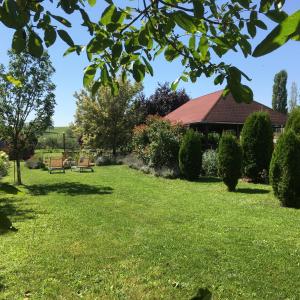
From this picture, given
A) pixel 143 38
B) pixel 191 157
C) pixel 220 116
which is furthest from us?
pixel 220 116

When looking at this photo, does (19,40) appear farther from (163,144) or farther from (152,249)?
(163,144)

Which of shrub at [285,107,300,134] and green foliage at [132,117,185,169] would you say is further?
green foliage at [132,117,185,169]

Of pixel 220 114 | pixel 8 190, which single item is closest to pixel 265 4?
pixel 8 190

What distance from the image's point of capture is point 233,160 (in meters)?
13.8

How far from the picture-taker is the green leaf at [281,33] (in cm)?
83

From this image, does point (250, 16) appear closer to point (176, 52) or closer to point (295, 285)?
point (176, 52)

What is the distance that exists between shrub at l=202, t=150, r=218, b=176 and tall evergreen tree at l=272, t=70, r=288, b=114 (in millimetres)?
47313

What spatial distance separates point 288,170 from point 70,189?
8106mm

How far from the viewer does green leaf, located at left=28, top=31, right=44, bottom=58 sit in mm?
1757

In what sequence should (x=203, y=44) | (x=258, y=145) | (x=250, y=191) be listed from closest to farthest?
(x=203, y=44)
(x=250, y=191)
(x=258, y=145)

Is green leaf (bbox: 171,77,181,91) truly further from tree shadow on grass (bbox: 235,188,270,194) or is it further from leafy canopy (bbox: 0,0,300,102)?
tree shadow on grass (bbox: 235,188,270,194)

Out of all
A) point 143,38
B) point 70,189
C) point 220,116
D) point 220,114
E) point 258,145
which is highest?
point 220,114

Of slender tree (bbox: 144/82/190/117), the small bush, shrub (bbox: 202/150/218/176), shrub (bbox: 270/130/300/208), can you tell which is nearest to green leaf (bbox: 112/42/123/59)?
shrub (bbox: 270/130/300/208)

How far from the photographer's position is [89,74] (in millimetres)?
2572
